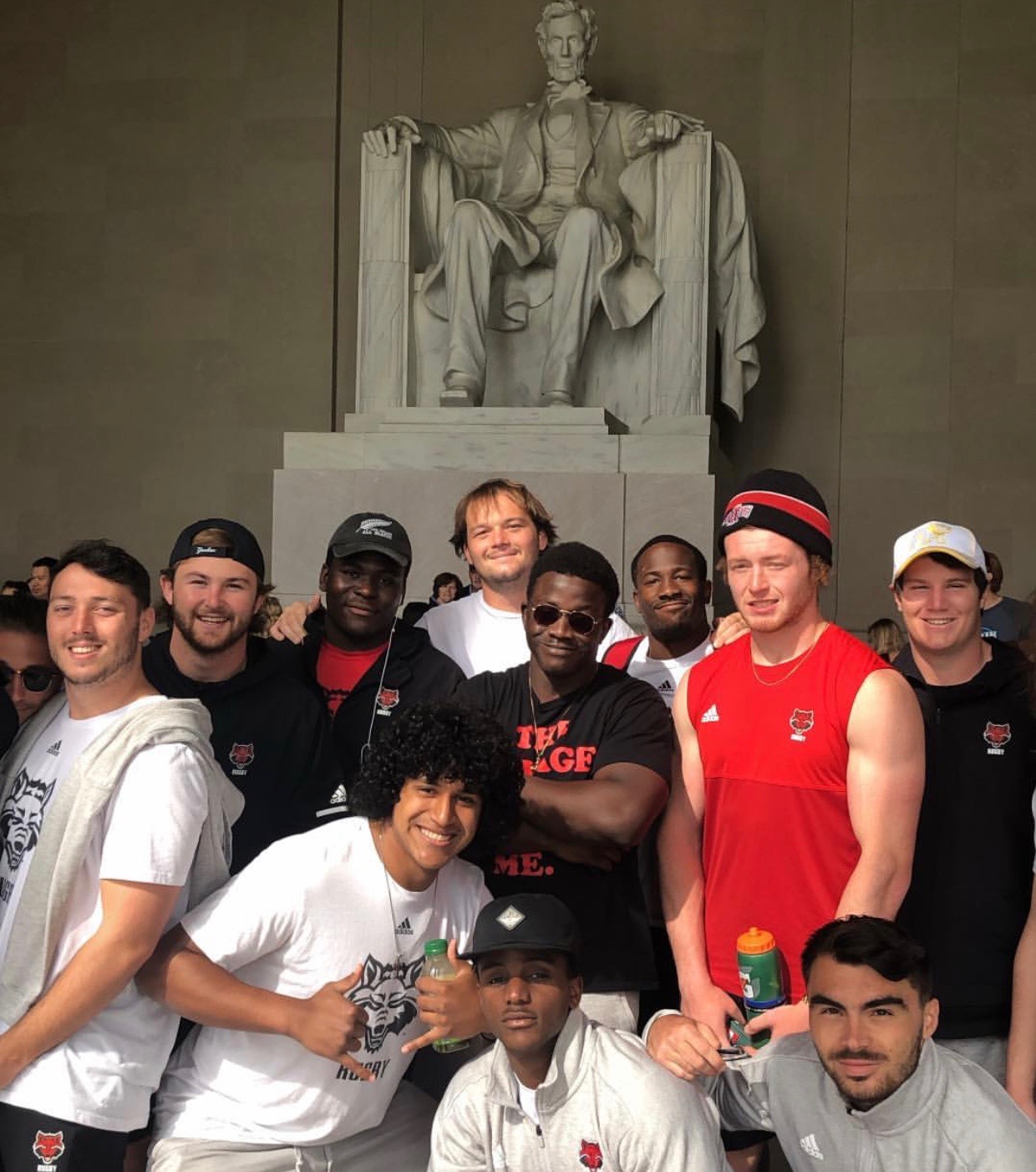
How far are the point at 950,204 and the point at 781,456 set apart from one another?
2200mm

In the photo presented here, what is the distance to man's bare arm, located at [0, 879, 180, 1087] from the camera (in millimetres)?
2818

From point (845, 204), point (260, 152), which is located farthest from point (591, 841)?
point (260, 152)

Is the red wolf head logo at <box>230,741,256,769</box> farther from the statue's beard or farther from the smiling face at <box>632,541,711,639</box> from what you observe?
the statue's beard

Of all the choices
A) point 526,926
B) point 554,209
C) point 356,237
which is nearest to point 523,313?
point 554,209

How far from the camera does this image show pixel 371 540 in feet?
13.2

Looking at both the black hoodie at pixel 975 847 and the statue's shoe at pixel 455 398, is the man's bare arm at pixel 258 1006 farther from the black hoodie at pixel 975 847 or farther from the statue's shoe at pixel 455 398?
the statue's shoe at pixel 455 398

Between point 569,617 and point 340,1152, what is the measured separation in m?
1.23

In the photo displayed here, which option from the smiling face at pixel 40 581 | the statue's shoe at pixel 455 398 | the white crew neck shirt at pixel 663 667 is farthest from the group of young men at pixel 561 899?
the statue's shoe at pixel 455 398

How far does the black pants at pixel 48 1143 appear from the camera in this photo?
2.87 m

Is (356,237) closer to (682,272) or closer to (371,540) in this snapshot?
(682,272)

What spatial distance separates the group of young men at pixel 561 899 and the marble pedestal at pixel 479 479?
4617 mm

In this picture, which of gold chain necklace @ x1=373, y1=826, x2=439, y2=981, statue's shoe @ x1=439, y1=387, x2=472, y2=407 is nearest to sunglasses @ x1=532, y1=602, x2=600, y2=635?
gold chain necklace @ x1=373, y1=826, x2=439, y2=981

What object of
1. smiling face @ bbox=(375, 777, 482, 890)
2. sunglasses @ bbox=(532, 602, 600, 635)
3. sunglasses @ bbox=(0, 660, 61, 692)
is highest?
sunglasses @ bbox=(532, 602, 600, 635)

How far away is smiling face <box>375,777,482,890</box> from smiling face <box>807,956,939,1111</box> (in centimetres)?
77
